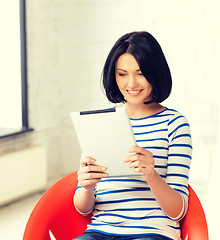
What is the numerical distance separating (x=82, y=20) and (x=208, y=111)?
120 cm

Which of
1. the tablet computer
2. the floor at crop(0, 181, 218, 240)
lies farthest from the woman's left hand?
the floor at crop(0, 181, 218, 240)

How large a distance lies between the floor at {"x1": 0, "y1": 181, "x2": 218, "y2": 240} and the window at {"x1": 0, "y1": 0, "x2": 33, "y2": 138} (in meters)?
0.50

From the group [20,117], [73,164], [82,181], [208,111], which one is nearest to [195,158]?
[208,111]

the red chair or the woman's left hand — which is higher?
the woman's left hand

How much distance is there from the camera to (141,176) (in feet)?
3.97

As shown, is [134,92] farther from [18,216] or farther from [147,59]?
[18,216]

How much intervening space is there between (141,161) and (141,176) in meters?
0.16

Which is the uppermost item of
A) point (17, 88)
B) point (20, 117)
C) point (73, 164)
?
point (17, 88)

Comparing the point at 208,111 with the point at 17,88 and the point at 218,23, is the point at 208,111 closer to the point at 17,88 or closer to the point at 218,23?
the point at 218,23

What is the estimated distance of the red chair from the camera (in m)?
1.25

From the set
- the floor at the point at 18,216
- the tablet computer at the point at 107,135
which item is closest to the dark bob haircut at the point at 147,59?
the tablet computer at the point at 107,135

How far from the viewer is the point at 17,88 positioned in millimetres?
3057

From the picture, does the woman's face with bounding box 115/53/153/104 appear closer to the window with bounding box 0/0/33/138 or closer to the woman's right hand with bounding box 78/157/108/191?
the woman's right hand with bounding box 78/157/108/191

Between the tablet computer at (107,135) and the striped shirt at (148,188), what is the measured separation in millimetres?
127
